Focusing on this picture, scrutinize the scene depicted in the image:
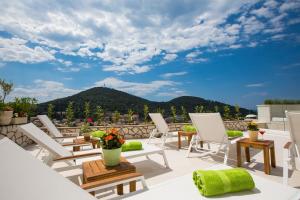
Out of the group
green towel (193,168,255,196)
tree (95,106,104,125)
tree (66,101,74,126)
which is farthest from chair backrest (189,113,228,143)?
tree (66,101,74,126)

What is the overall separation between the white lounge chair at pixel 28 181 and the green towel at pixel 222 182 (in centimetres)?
119

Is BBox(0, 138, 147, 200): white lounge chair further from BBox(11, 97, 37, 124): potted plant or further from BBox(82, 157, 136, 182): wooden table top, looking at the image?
BBox(11, 97, 37, 124): potted plant

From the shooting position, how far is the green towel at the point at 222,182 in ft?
5.27

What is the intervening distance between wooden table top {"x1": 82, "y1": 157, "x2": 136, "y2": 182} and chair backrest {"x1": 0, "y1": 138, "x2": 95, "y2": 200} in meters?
1.18

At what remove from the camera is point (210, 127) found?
424 centimetres

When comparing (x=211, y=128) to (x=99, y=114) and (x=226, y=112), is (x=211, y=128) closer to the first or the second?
(x=99, y=114)

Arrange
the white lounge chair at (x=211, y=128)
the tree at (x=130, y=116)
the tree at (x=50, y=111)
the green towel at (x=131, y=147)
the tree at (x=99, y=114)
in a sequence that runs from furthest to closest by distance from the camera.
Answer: the tree at (x=130, y=116) → the tree at (x=99, y=114) → the tree at (x=50, y=111) → the white lounge chair at (x=211, y=128) → the green towel at (x=131, y=147)

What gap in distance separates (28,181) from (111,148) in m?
1.60

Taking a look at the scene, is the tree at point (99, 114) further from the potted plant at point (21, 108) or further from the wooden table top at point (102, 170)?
the wooden table top at point (102, 170)

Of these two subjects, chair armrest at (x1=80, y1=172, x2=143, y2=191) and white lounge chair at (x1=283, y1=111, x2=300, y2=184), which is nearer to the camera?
chair armrest at (x1=80, y1=172, x2=143, y2=191)

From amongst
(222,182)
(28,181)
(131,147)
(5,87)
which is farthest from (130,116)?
(28,181)

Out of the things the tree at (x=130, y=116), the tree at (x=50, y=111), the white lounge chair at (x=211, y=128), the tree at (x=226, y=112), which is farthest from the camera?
the tree at (x=226, y=112)

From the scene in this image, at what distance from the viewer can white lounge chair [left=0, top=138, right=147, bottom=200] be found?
0.71 metres

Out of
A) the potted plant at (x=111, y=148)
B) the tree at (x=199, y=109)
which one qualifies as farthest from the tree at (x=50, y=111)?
the tree at (x=199, y=109)
